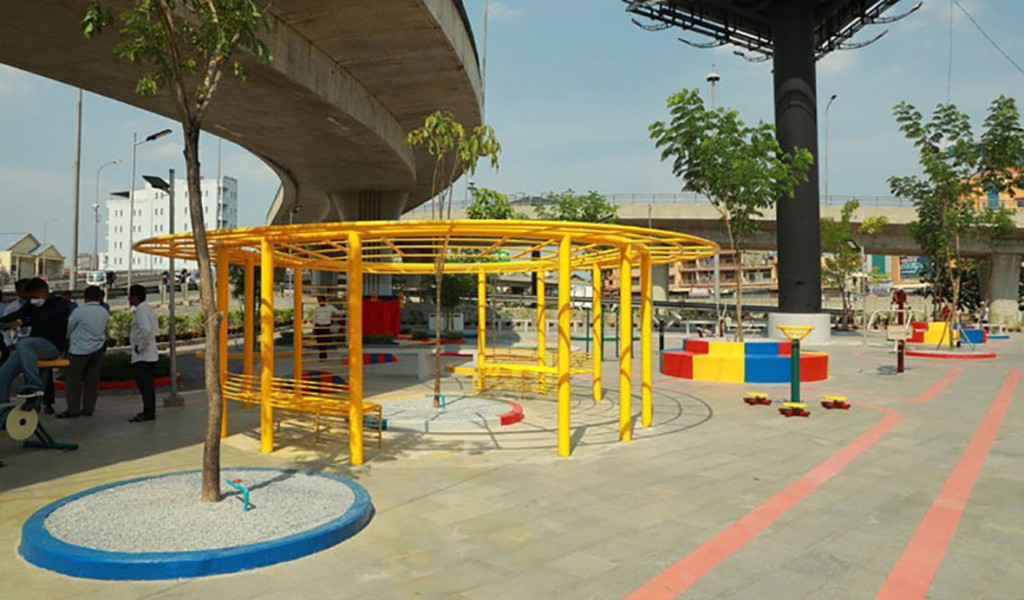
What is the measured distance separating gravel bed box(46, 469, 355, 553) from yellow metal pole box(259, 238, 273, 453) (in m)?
1.67

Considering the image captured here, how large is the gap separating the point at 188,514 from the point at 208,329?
1.50 meters

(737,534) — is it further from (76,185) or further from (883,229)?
(883,229)

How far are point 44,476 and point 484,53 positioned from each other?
20.1 m

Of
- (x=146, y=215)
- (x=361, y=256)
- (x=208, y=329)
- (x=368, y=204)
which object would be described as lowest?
(x=208, y=329)

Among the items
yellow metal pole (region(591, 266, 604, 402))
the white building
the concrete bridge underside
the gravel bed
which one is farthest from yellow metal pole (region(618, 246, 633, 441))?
the white building

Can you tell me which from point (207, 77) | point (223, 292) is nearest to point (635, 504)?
point (207, 77)

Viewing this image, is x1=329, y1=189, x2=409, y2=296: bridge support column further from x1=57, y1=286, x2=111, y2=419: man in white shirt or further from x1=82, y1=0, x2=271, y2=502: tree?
x1=82, y1=0, x2=271, y2=502: tree

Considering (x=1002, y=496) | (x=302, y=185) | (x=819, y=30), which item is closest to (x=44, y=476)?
(x=1002, y=496)

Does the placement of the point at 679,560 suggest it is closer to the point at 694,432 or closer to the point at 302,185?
the point at 694,432

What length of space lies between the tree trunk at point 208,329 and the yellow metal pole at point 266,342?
2098 mm

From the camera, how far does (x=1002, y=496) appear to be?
6.43 metres

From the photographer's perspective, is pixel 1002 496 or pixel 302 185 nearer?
pixel 1002 496

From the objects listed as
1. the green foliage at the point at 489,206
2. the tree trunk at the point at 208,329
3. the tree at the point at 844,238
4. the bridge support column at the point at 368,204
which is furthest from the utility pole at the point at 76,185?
the tree at the point at 844,238

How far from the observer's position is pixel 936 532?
541 cm
